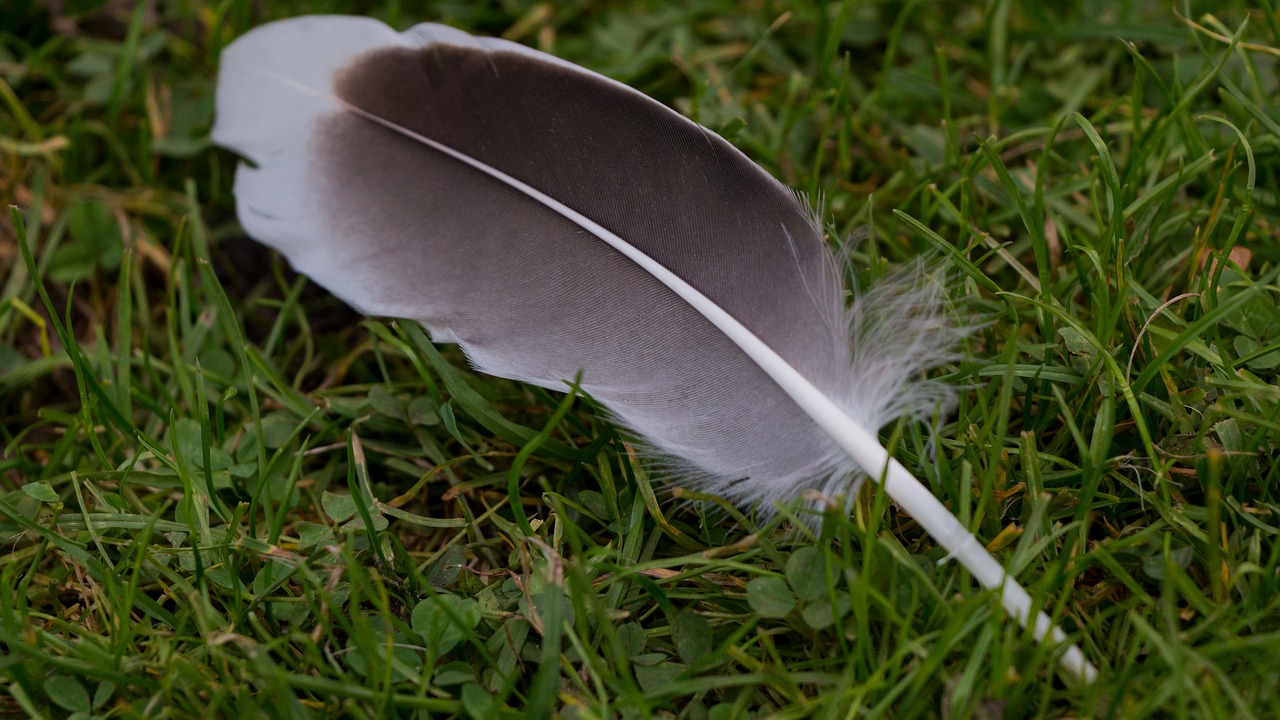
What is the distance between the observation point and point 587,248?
2047mm

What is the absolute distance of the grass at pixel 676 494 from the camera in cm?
165

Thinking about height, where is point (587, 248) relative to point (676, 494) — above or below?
above

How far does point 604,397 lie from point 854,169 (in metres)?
1.14

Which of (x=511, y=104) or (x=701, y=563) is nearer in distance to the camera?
(x=701, y=563)

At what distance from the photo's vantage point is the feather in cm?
184

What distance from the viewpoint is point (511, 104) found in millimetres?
2146

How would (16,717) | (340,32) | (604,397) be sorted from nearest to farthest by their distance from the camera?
(16,717), (604,397), (340,32)

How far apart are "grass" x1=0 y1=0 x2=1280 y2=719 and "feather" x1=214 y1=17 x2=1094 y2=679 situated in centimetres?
11

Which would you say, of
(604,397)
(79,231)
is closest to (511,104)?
(604,397)

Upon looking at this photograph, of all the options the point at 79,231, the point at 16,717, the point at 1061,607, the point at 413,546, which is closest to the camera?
the point at 1061,607

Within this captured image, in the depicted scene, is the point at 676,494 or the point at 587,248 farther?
the point at 587,248

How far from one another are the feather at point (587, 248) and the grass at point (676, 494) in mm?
111

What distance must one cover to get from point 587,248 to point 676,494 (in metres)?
0.59

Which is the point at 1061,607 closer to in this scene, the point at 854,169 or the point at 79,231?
the point at 854,169
